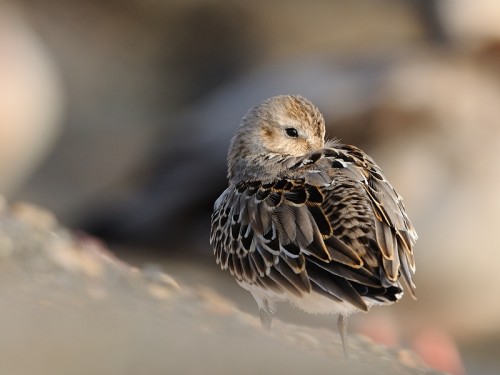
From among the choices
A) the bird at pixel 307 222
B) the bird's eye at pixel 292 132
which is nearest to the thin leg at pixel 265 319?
the bird at pixel 307 222

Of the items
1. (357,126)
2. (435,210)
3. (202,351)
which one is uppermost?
(357,126)

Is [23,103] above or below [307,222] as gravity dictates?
above

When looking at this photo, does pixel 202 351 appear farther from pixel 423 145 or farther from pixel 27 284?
pixel 423 145

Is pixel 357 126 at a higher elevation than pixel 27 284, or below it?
higher

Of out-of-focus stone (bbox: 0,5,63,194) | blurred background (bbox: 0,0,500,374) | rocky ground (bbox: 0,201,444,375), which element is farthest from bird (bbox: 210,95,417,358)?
out-of-focus stone (bbox: 0,5,63,194)

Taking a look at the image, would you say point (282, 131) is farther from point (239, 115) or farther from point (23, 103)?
point (23, 103)

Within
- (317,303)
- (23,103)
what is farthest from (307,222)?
(23,103)

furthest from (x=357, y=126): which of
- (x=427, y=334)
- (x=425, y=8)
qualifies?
(x=425, y=8)
